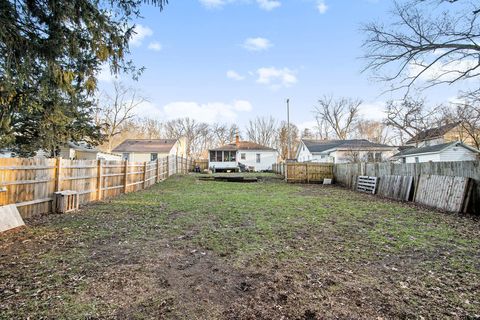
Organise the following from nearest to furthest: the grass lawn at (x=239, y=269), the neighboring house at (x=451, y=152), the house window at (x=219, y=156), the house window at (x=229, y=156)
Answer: the grass lawn at (x=239, y=269) → the neighboring house at (x=451, y=152) → the house window at (x=219, y=156) → the house window at (x=229, y=156)

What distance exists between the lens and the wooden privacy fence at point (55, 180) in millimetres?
5586

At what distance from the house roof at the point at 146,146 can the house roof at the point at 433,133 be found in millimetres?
27225

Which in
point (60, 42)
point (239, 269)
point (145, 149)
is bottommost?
point (239, 269)

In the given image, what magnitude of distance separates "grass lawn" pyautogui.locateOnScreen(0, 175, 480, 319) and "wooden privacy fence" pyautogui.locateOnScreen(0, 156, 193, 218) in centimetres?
72

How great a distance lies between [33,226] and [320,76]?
17.2 m

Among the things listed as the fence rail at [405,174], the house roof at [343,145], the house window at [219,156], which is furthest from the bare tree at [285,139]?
the fence rail at [405,174]

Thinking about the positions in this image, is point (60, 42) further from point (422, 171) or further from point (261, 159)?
point (261, 159)

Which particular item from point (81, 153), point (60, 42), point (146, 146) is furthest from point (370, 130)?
point (60, 42)

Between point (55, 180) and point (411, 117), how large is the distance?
27.7 m

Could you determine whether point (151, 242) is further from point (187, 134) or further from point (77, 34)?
point (187, 134)

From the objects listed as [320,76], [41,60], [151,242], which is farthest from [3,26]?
[320,76]

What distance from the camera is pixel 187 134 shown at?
48875mm

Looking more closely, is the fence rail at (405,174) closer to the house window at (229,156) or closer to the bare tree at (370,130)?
the house window at (229,156)

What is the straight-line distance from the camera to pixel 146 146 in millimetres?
31906
